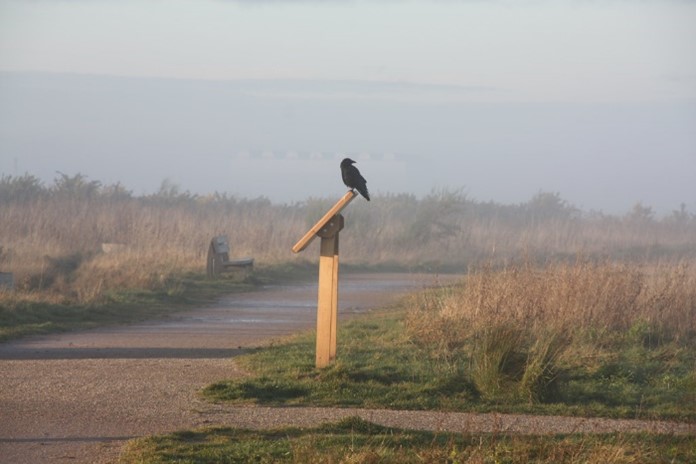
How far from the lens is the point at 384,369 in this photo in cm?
1309

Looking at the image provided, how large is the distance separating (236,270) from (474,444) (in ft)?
72.7

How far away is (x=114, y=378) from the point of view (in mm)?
12633

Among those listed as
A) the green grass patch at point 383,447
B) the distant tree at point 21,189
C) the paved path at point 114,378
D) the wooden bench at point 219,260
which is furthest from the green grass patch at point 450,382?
the distant tree at point 21,189

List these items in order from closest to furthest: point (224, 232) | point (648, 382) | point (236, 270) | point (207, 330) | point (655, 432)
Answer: point (655, 432)
point (648, 382)
point (207, 330)
point (236, 270)
point (224, 232)

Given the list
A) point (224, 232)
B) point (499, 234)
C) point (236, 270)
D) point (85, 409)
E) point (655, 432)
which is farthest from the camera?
point (499, 234)

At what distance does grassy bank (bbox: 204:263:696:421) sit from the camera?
461 inches

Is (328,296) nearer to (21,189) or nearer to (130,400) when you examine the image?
(130,400)

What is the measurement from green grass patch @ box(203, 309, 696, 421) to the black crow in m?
1.93

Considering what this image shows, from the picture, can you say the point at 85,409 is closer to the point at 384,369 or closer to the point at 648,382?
the point at 384,369

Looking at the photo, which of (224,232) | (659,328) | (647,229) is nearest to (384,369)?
(659,328)

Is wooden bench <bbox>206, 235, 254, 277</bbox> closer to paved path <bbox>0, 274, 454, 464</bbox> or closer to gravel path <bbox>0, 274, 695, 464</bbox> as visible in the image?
paved path <bbox>0, 274, 454, 464</bbox>

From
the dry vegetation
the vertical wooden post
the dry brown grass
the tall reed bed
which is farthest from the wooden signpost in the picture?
the dry vegetation

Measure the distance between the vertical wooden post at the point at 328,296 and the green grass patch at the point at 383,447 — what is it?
3234mm

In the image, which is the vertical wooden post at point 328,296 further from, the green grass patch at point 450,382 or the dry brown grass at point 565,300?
the dry brown grass at point 565,300
